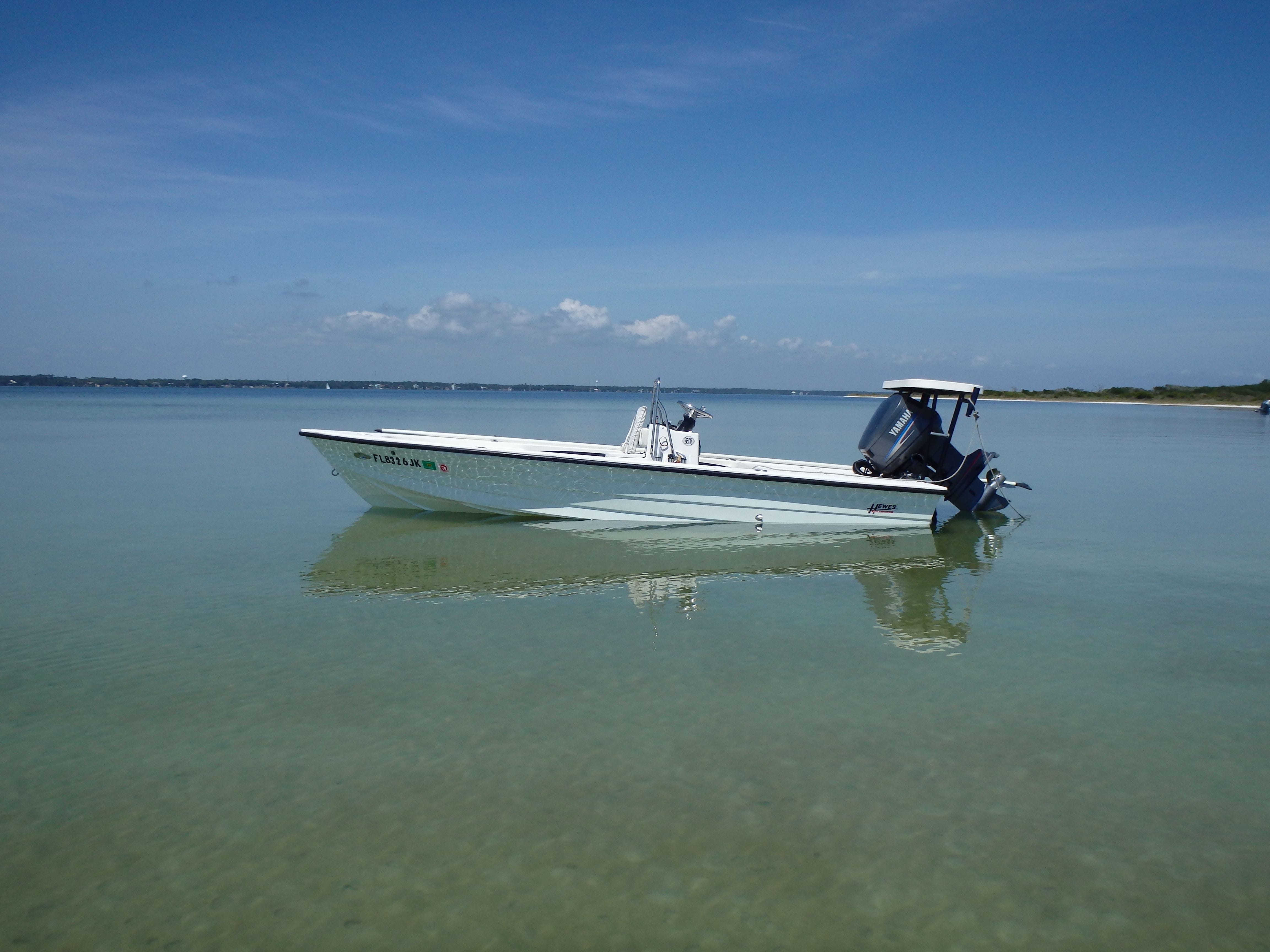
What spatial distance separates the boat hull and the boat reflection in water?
244 mm

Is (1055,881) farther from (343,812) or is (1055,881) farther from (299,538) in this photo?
(299,538)

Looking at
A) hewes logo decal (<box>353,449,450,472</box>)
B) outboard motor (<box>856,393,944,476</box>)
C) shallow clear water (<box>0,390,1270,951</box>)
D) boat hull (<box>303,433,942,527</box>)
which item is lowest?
shallow clear water (<box>0,390,1270,951</box>)

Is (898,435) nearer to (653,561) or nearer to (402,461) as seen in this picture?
(653,561)

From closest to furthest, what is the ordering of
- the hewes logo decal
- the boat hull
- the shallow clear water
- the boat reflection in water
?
1. the shallow clear water
2. the boat reflection in water
3. the boat hull
4. the hewes logo decal

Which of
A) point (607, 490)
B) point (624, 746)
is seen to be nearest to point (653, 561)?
point (607, 490)

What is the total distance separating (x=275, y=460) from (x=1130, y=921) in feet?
84.7

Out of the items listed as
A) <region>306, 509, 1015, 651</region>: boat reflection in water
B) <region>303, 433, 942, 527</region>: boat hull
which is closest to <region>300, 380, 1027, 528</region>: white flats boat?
<region>303, 433, 942, 527</region>: boat hull

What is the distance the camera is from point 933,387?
15359mm

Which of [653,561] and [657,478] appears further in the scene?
[657,478]

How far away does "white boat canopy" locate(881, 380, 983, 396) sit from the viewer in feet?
50.2

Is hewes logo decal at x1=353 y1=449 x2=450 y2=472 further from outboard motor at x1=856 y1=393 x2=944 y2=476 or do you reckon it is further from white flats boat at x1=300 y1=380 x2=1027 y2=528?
outboard motor at x1=856 y1=393 x2=944 y2=476

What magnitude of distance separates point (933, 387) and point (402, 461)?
9.54 m

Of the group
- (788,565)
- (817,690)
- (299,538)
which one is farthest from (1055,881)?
(299,538)

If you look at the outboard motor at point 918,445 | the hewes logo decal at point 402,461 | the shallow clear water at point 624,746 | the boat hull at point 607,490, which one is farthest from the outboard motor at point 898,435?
the hewes logo decal at point 402,461
